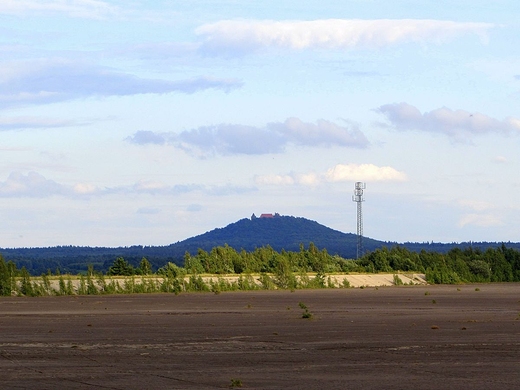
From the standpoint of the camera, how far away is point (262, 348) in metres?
23.5

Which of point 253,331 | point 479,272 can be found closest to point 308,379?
point 253,331

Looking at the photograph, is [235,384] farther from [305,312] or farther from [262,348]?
[305,312]

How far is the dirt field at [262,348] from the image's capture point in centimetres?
1728

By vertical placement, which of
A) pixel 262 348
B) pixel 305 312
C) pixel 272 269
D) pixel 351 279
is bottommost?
pixel 262 348

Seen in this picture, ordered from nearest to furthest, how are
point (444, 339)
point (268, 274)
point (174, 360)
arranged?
point (174, 360), point (444, 339), point (268, 274)

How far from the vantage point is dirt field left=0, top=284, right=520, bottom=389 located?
1728 centimetres

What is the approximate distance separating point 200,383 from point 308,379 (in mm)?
2027

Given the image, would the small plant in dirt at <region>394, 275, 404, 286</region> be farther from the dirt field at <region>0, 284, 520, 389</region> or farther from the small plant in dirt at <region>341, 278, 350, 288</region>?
the dirt field at <region>0, 284, 520, 389</region>

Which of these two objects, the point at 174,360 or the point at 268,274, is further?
the point at 268,274

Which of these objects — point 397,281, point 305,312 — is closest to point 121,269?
point 397,281

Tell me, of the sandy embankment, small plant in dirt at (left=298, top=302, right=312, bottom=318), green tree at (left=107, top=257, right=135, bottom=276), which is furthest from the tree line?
small plant in dirt at (left=298, top=302, right=312, bottom=318)

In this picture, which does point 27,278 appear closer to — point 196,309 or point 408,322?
point 196,309

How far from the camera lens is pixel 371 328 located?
3034 centimetres

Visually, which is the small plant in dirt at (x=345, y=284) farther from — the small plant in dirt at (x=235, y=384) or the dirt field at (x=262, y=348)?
the small plant in dirt at (x=235, y=384)
